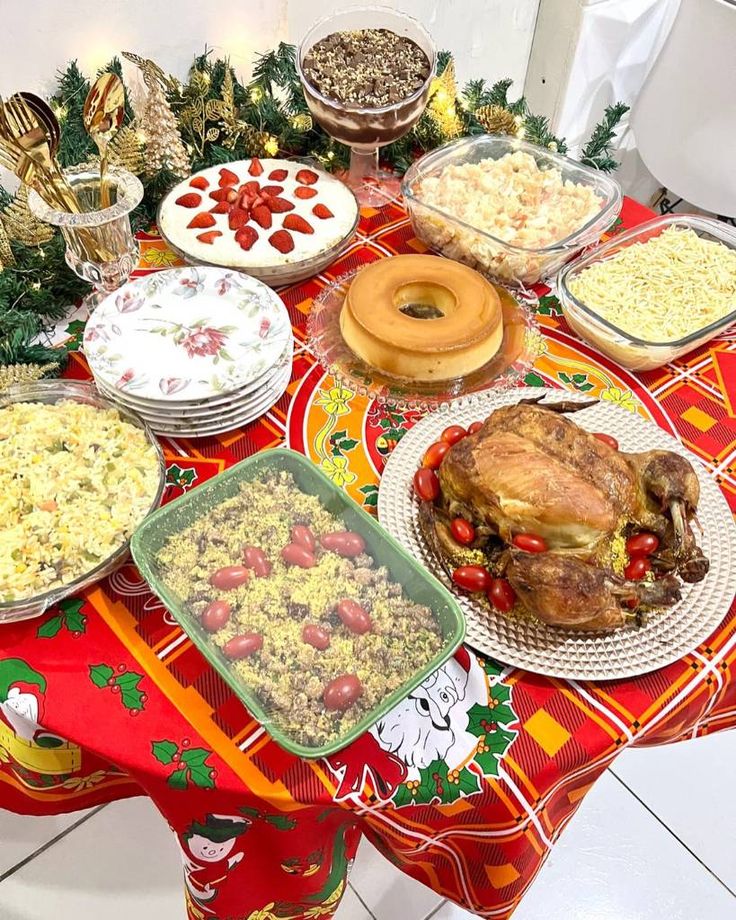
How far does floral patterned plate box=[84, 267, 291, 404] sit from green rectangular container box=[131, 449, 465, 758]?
0.71ft

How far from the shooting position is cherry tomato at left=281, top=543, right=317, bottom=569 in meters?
0.97

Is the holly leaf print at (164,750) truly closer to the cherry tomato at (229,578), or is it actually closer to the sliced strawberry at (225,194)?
the cherry tomato at (229,578)

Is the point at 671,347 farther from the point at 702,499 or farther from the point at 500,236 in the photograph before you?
the point at 500,236

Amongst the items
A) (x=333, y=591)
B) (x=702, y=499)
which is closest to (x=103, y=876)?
(x=333, y=591)

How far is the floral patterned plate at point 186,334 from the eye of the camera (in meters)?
1.22

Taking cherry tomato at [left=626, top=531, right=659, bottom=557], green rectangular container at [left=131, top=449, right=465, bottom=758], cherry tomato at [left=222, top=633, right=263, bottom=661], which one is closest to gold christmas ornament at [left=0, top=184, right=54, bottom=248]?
green rectangular container at [left=131, top=449, right=465, bottom=758]

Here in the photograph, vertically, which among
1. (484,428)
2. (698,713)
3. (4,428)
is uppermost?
(484,428)

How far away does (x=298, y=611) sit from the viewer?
36.7 inches

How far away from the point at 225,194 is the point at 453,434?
803mm

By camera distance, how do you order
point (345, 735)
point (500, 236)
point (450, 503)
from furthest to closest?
point (500, 236) → point (450, 503) → point (345, 735)

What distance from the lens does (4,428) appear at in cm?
112

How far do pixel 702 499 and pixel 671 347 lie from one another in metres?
0.31

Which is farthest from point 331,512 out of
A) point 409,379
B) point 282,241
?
point 282,241

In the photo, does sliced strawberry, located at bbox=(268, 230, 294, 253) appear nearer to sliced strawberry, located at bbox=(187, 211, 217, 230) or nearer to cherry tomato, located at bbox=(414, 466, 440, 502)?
sliced strawberry, located at bbox=(187, 211, 217, 230)
